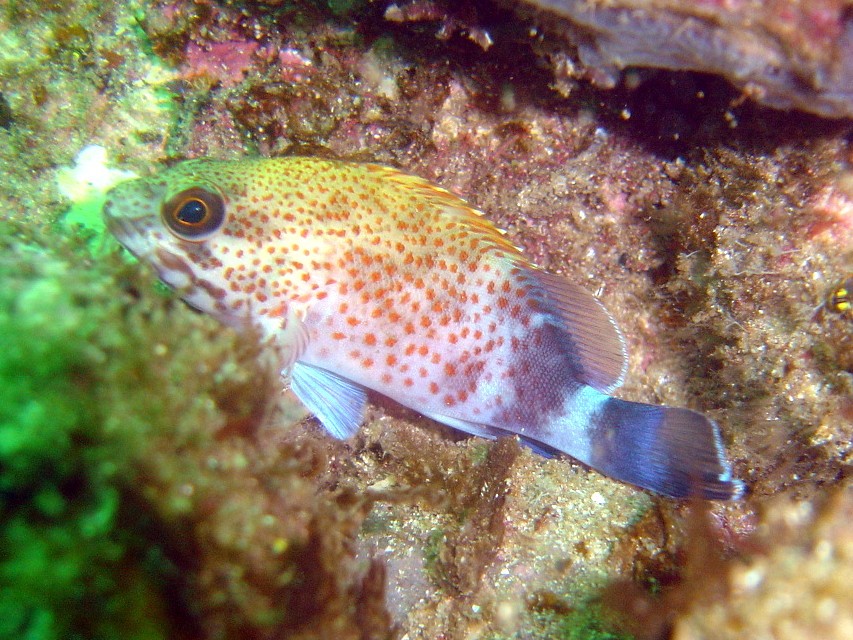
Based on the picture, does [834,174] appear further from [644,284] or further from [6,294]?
[6,294]

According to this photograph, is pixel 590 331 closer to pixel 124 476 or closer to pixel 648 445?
pixel 648 445

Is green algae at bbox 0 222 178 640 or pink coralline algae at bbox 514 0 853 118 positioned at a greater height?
pink coralline algae at bbox 514 0 853 118

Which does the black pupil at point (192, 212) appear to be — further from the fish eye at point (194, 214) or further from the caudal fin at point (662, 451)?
the caudal fin at point (662, 451)

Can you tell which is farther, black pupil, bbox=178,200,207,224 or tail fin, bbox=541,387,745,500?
tail fin, bbox=541,387,745,500

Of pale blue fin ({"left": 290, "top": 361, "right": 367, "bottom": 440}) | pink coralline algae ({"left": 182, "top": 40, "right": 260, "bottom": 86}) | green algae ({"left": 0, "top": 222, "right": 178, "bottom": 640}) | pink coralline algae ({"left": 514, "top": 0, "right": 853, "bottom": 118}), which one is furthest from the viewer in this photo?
pink coralline algae ({"left": 182, "top": 40, "right": 260, "bottom": 86})

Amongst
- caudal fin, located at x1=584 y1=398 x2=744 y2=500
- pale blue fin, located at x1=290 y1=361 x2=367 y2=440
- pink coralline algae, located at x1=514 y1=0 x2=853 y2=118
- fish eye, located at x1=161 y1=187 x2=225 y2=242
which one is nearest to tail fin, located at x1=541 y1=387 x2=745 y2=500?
caudal fin, located at x1=584 y1=398 x2=744 y2=500

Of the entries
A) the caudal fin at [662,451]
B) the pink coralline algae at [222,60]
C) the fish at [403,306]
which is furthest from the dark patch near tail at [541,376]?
the pink coralline algae at [222,60]

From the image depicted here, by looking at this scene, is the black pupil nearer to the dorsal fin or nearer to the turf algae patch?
the turf algae patch

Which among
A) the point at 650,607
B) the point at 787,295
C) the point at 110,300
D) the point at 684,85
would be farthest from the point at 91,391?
the point at 787,295
